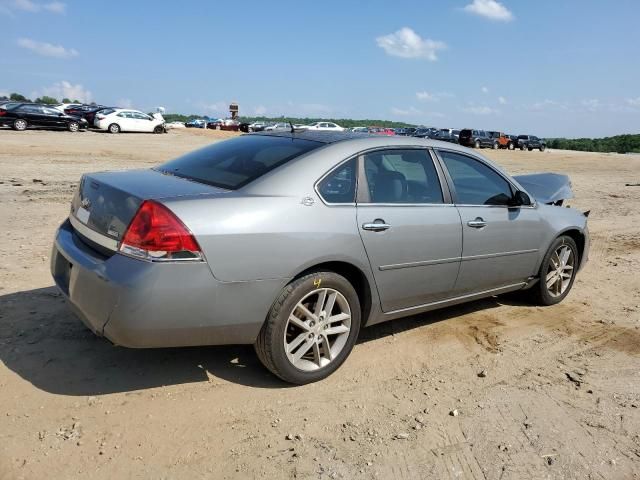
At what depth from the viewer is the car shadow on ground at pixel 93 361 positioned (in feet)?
11.2

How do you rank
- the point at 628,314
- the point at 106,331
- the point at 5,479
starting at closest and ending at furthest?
the point at 5,479 → the point at 106,331 → the point at 628,314

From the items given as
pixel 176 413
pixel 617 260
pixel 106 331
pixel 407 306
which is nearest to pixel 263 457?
pixel 176 413

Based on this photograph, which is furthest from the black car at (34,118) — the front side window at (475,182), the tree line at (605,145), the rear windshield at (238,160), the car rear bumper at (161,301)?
the tree line at (605,145)

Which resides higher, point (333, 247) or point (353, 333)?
point (333, 247)

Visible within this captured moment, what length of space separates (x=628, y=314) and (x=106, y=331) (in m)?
4.70

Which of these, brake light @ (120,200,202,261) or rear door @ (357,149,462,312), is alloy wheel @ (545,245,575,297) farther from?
brake light @ (120,200,202,261)

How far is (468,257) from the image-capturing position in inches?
168

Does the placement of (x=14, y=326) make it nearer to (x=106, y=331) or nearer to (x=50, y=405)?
(x=50, y=405)

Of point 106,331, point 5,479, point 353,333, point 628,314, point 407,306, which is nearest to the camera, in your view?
point 5,479

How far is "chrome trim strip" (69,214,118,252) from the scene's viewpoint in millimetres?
3061

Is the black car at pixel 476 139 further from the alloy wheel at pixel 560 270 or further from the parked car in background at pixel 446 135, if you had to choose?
the alloy wheel at pixel 560 270

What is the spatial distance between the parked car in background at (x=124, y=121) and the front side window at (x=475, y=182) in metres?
31.2

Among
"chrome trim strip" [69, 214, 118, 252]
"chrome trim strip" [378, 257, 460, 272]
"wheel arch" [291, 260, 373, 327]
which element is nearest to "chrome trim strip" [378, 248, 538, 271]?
"chrome trim strip" [378, 257, 460, 272]

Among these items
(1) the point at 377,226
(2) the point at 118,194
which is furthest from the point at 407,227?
(2) the point at 118,194
